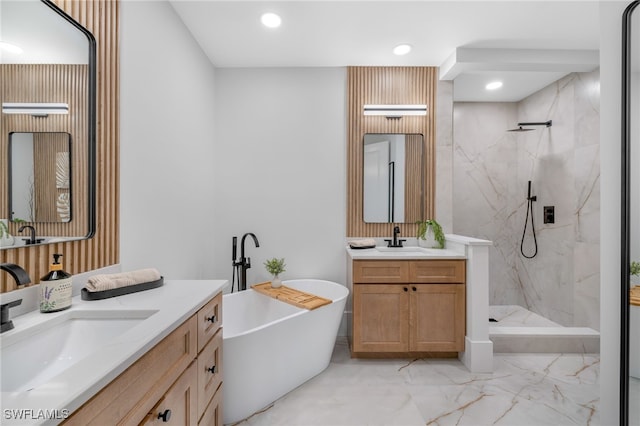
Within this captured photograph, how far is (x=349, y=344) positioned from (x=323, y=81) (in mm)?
2567

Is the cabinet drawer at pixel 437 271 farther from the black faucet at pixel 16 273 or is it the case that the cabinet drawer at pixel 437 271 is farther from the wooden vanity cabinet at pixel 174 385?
the black faucet at pixel 16 273

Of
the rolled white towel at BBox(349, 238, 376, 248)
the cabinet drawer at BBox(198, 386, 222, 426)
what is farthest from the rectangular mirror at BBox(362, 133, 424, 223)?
the cabinet drawer at BBox(198, 386, 222, 426)

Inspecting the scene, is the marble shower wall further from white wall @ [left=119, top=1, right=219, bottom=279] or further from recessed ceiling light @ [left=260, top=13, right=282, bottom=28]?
white wall @ [left=119, top=1, right=219, bottom=279]

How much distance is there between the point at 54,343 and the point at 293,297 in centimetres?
150

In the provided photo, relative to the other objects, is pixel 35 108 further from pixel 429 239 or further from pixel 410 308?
pixel 429 239

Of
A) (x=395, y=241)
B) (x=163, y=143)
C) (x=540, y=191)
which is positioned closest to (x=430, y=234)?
(x=395, y=241)

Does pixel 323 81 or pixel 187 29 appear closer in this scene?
pixel 187 29

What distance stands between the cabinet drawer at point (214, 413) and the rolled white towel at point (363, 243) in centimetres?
160

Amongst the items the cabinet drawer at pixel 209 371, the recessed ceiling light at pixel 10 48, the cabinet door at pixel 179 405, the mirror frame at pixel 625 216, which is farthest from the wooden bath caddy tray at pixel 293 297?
the recessed ceiling light at pixel 10 48

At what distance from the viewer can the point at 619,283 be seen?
55.1 inches

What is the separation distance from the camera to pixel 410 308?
2316mm

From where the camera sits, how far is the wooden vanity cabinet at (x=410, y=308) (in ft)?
7.58

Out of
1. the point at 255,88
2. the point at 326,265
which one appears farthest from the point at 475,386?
the point at 255,88

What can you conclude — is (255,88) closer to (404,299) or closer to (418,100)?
(418,100)
